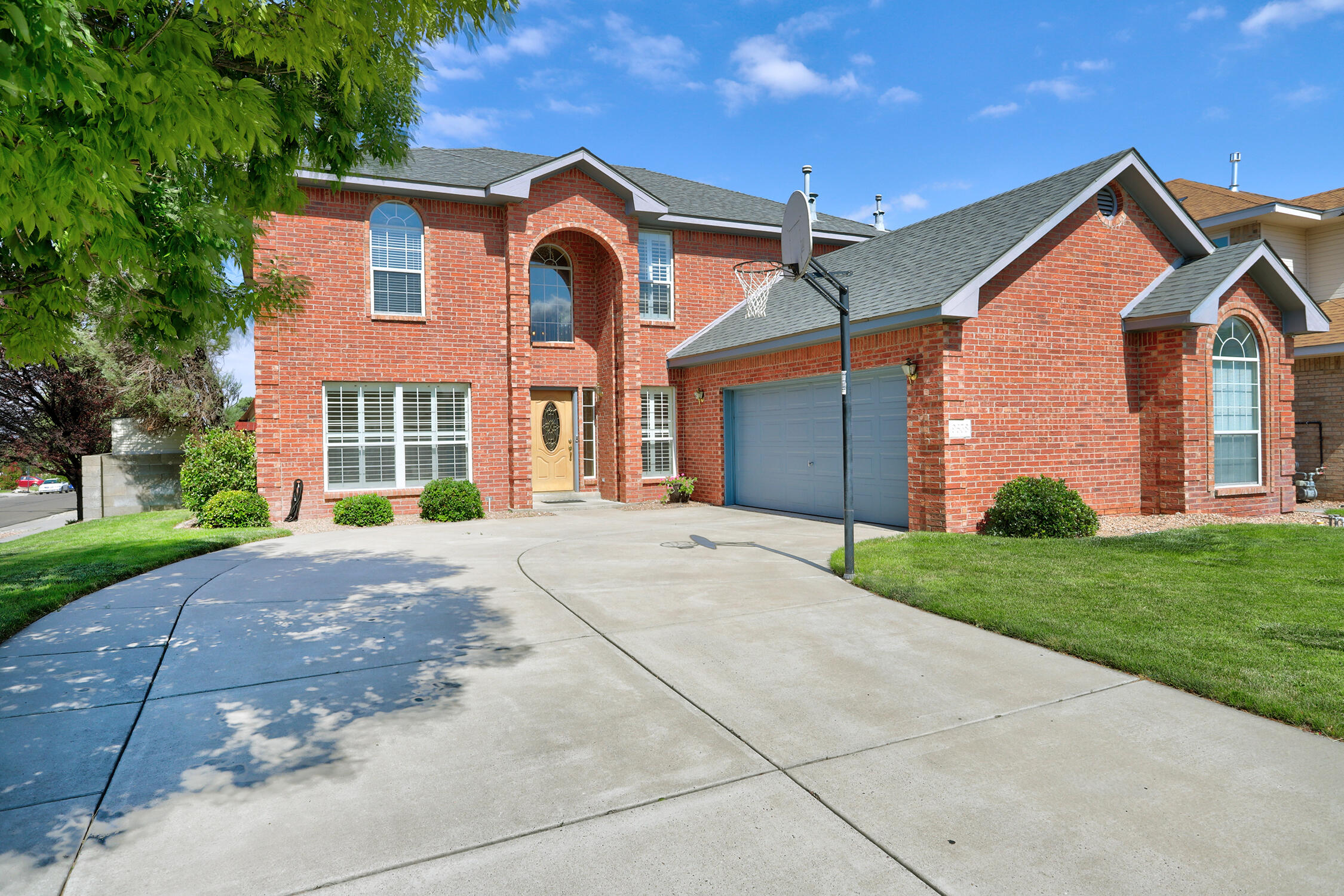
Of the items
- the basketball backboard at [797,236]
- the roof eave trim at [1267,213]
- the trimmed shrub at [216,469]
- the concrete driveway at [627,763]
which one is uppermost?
the roof eave trim at [1267,213]

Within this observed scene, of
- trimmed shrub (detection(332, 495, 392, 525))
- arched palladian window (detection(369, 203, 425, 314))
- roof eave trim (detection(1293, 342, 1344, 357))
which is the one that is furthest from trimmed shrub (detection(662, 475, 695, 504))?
roof eave trim (detection(1293, 342, 1344, 357))

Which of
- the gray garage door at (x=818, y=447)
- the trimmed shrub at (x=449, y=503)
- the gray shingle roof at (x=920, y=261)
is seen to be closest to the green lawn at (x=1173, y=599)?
the gray garage door at (x=818, y=447)

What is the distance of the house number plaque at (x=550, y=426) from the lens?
18.2 metres

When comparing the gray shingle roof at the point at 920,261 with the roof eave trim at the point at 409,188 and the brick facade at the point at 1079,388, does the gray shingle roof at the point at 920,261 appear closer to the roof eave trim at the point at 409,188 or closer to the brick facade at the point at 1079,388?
the brick facade at the point at 1079,388

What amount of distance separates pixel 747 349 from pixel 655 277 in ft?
13.6

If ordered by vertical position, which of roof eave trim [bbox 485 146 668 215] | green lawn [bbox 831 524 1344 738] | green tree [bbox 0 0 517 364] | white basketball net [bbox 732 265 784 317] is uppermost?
roof eave trim [bbox 485 146 668 215]

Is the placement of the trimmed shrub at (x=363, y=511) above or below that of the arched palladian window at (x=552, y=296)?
below

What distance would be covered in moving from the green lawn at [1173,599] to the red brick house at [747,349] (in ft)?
6.68

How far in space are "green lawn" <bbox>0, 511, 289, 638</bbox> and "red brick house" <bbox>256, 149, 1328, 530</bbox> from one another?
253 centimetres

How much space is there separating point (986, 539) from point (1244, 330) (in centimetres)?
737

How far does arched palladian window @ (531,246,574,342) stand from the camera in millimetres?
17891

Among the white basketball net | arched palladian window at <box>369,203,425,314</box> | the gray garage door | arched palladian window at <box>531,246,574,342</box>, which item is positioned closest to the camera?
the gray garage door

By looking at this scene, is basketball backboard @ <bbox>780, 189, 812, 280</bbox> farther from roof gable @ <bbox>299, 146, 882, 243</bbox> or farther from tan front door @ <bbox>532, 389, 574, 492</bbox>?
tan front door @ <bbox>532, 389, 574, 492</bbox>

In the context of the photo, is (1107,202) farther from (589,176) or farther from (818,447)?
(589,176)
